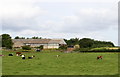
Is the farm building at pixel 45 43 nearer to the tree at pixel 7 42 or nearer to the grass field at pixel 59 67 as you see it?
the tree at pixel 7 42

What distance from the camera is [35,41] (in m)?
136

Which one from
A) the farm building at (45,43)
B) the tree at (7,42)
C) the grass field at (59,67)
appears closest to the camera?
the grass field at (59,67)

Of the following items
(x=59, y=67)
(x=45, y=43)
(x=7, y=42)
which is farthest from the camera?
(x=45, y=43)

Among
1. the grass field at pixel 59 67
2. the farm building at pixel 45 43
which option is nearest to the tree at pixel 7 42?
the farm building at pixel 45 43

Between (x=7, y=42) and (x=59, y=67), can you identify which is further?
(x=7, y=42)

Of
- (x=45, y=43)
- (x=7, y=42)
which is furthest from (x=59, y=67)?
(x=45, y=43)

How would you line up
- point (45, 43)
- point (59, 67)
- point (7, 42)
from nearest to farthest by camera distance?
point (59, 67) → point (7, 42) → point (45, 43)

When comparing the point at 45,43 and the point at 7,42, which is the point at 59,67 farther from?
the point at 45,43

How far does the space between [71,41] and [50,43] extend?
30.8 m

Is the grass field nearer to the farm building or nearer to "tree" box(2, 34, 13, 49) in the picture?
"tree" box(2, 34, 13, 49)

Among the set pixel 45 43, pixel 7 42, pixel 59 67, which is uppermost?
pixel 7 42

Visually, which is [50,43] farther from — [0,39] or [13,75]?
[13,75]

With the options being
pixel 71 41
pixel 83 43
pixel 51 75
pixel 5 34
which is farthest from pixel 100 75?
pixel 71 41

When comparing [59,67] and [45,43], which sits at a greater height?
[45,43]
